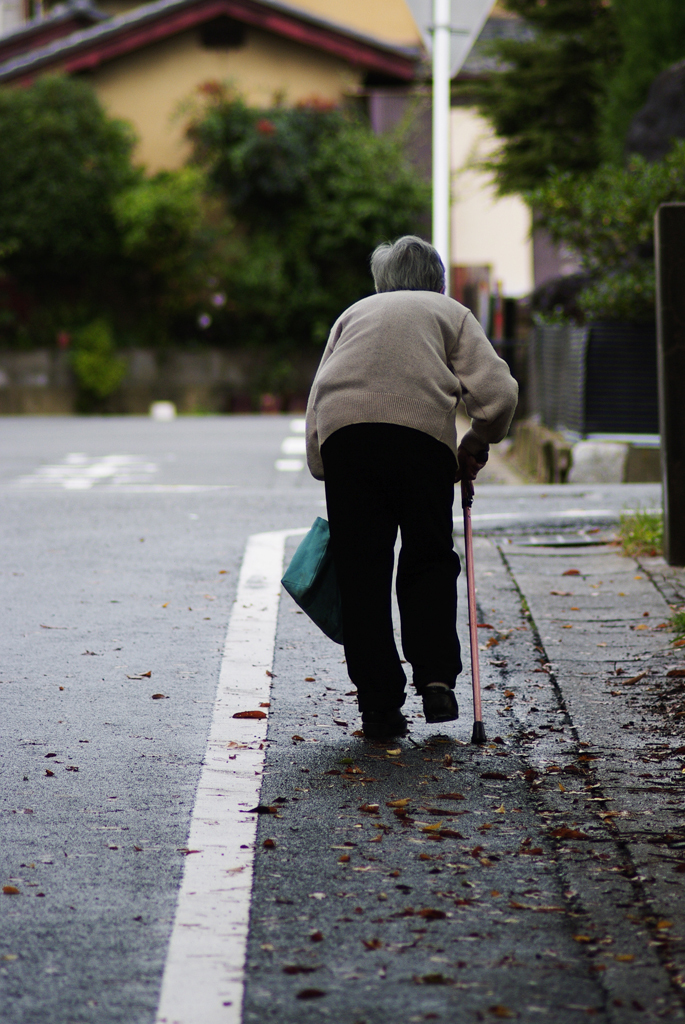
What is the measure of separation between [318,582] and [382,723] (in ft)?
1.61

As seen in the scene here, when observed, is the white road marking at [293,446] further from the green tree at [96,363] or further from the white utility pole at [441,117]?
the green tree at [96,363]

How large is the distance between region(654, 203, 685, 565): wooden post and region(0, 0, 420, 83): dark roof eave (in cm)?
2283

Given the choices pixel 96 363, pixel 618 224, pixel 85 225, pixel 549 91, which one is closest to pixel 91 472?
pixel 618 224

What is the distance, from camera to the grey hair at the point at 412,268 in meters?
4.33

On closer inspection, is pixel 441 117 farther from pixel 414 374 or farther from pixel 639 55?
pixel 414 374

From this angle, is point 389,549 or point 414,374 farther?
point 389,549

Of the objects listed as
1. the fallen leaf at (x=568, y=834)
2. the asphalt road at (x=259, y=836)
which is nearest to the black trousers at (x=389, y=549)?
the asphalt road at (x=259, y=836)

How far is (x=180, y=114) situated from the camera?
1094 inches

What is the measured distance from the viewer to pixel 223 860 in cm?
316

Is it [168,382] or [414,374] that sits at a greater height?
[168,382]

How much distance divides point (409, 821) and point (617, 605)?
290 centimetres

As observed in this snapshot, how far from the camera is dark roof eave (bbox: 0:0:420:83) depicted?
1098 inches

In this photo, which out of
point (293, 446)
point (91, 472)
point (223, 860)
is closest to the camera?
point (223, 860)

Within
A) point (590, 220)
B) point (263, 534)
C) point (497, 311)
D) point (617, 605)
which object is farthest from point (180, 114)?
point (617, 605)
